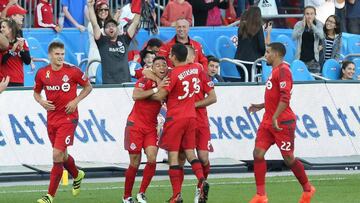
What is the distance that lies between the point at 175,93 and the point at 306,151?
6.01m

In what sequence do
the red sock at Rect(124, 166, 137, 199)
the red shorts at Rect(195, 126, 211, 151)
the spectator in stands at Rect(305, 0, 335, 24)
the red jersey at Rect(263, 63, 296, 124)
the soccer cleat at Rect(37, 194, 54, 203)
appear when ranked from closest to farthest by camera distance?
the red jersey at Rect(263, 63, 296, 124), the soccer cleat at Rect(37, 194, 54, 203), the red sock at Rect(124, 166, 137, 199), the red shorts at Rect(195, 126, 211, 151), the spectator in stands at Rect(305, 0, 335, 24)

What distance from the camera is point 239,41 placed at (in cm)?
2520

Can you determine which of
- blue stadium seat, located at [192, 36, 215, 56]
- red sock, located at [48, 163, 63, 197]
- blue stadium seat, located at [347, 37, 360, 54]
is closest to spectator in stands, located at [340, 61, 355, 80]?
blue stadium seat, located at [192, 36, 215, 56]

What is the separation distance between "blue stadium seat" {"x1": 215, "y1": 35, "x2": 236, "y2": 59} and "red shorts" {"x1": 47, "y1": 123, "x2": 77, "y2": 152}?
8360 millimetres

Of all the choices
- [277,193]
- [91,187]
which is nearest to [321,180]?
[277,193]

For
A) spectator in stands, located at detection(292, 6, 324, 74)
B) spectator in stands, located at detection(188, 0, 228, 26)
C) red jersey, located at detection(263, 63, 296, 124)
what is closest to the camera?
red jersey, located at detection(263, 63, 296, 124)

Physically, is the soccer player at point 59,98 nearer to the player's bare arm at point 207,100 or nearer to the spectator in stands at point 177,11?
the player's bare arm at point 207,100

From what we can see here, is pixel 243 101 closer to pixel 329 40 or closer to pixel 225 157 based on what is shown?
pixel 225 157

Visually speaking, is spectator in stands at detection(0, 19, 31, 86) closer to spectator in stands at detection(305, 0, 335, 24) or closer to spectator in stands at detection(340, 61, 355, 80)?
spectator in stands at detection(340, 61, 355, 80)

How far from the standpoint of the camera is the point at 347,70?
2442 centimetres

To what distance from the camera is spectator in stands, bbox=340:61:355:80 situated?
80.1 ft

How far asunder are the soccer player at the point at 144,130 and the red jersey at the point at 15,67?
4.25 m

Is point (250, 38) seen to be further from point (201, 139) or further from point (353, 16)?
point (201, 139)

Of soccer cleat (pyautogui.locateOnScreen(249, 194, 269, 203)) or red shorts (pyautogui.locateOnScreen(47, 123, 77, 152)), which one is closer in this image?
soccer cleat (pyautogui.locateOnScreen(249, 194, 269, 203))
